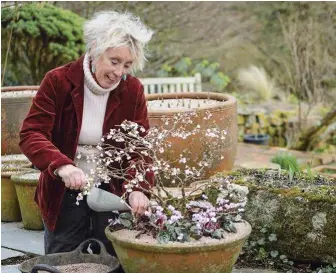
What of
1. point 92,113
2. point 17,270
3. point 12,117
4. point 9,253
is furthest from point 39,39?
point 92,113

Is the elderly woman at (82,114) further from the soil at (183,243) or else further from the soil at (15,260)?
the soil at (15,260)

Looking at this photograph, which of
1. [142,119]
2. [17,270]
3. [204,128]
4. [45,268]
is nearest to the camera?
[45,268]

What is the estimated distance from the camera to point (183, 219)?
3.36 meters

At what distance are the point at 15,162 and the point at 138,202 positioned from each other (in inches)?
94.7

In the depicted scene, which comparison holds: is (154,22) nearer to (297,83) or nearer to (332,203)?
(297,83)

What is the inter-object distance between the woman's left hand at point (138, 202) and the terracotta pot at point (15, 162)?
216 centimetres

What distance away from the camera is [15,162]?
5.60 m

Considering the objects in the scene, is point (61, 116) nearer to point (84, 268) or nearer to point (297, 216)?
point (84, 268)

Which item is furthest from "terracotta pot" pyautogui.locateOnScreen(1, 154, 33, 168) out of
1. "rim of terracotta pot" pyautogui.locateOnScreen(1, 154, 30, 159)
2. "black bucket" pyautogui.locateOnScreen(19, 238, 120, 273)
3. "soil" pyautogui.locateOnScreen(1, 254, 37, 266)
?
"black bucket" pyautogui.locateOnScreen(19, 238, 120, 273)

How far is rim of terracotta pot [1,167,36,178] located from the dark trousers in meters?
1.56

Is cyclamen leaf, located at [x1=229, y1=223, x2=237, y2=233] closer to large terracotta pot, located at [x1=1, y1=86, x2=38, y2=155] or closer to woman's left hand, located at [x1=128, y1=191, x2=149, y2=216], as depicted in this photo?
woman's left hand, located at [x1=128, y1=191, x2=149, y2=216]

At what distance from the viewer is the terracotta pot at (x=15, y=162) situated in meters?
5.48

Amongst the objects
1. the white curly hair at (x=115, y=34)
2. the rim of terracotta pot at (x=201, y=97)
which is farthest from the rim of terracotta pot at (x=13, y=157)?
the white curly hair at (x=115, y=34)

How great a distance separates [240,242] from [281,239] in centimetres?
87
